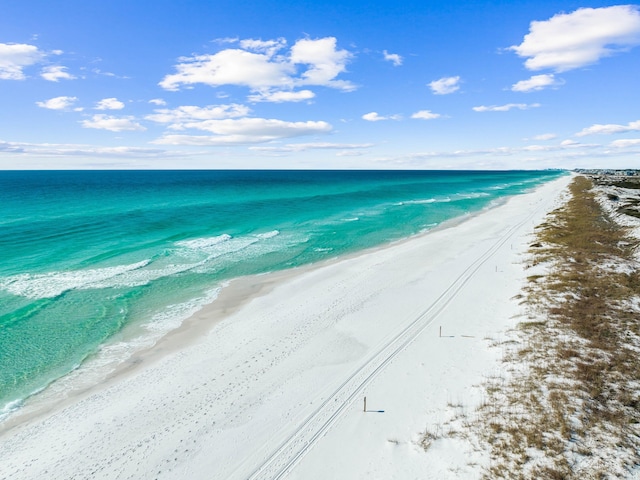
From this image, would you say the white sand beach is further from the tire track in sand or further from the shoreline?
the shoreline

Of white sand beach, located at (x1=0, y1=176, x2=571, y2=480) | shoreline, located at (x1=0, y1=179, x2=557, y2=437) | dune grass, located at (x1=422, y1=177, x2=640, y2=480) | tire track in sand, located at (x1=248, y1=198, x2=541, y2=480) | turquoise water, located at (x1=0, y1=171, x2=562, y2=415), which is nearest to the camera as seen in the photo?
dune grass, located at (x1=422, y1=177, x2=640, y2=480)

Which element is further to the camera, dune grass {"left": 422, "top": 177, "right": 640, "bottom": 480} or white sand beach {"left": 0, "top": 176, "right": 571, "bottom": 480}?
white sand beach {"left": 0, "top": 176, "right": 571, "bottom": 480}

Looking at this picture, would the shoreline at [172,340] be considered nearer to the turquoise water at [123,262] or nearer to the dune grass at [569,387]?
the turquoise water at [123,262]

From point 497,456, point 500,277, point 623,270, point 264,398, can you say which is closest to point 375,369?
point 264,398

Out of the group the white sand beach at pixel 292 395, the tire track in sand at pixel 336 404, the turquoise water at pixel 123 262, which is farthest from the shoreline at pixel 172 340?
the tire track in sand at pixel 336 404

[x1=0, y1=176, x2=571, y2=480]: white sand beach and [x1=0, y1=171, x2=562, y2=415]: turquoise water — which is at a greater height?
[x1=0, y1=171, x2=562, y2=415]: turquoise water

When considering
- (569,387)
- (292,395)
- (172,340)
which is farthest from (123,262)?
(569,387)

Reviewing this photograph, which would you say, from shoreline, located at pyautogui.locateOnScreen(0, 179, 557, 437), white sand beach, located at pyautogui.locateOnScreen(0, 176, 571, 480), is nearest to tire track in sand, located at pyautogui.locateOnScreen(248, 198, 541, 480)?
white sand beach, located at pyautogui.locateOnScreen(0, 176, 571, 480)

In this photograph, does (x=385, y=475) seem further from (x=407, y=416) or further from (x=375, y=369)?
(x=375, y=369)

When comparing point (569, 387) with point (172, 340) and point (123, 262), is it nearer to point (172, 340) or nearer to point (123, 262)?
point (172, 340)

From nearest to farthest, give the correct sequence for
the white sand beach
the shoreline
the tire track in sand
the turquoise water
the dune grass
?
1. the dune grass
2. the tire track in sand
3. the white sand beach
4. the shoreline
5. the turquoise water
